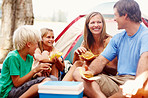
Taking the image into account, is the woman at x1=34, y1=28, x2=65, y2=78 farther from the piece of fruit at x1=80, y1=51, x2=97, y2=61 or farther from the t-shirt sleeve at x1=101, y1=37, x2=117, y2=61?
the t-shirt sleeve at x1=101, y1=37, x2=117, y2=61

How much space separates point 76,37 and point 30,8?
1.45 meters

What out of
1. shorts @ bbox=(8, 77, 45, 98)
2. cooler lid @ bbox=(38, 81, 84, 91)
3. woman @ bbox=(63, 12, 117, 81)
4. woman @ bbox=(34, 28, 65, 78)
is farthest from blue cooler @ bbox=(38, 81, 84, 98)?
woman @ bbox=(63, 12, 117, 81)

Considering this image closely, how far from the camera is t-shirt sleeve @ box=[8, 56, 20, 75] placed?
204 centimetres

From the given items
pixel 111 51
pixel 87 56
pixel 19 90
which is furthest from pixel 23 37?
pixel 111 51

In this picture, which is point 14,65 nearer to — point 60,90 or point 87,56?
point 60,90

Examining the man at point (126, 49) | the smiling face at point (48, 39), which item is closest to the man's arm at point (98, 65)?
the man at point (126, 49)

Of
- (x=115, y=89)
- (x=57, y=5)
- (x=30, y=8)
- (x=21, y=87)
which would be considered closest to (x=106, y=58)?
(x=115, y=89)

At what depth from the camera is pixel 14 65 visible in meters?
2.06

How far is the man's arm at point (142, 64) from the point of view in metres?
1.77

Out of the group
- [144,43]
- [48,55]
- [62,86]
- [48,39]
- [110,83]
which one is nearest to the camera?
[62,86]

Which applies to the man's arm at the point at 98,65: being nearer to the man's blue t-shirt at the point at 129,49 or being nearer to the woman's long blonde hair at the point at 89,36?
the man's blue t-shirt at the point at 129,49

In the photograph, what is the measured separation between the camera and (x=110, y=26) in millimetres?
3652

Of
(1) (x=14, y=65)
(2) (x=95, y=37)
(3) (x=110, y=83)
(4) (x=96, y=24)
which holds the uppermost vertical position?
(4) (x=96, y=24)

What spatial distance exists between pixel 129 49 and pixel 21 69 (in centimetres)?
104
